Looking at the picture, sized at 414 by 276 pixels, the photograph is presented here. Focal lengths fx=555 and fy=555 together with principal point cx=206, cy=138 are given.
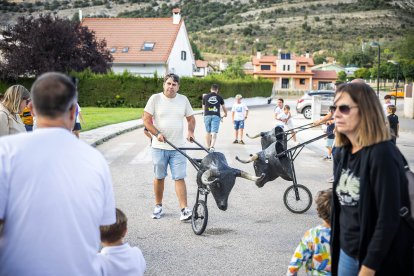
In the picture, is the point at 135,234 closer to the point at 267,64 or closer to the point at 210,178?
the point at 210,178

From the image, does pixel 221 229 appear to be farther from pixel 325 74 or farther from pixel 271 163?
pixel 325 74

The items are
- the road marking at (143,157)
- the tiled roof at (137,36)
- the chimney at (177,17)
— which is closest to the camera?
the road marking at (143,157)

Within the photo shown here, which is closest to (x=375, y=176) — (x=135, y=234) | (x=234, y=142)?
(x=135, y=234)

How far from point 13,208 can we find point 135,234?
4.61 meters

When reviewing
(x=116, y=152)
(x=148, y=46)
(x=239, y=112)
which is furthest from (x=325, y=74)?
(x=116, y=152)

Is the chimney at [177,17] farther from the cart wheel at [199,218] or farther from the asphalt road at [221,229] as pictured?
the cart wheel at [199,218]

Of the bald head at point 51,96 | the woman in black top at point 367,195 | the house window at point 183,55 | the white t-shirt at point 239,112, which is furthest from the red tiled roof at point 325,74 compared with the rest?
the bald head at point 51,96

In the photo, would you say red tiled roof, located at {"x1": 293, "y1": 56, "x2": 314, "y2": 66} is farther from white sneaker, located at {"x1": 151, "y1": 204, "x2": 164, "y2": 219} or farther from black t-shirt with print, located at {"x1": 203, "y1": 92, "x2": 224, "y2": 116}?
white sneaker, located at {"x1": 151, "y1": 204, "x2": 164, "y2": 219}

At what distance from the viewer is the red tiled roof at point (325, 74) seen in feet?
377

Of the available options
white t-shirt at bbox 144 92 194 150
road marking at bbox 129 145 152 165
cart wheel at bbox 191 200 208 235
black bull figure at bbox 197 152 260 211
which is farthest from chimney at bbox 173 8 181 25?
black bull figure at bbox 197 152 260 211

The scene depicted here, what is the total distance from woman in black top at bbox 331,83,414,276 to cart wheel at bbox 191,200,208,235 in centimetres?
381

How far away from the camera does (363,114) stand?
3.03 metres

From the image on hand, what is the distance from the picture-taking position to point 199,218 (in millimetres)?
7160

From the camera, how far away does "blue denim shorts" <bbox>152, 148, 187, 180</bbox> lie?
A: 299 inches
